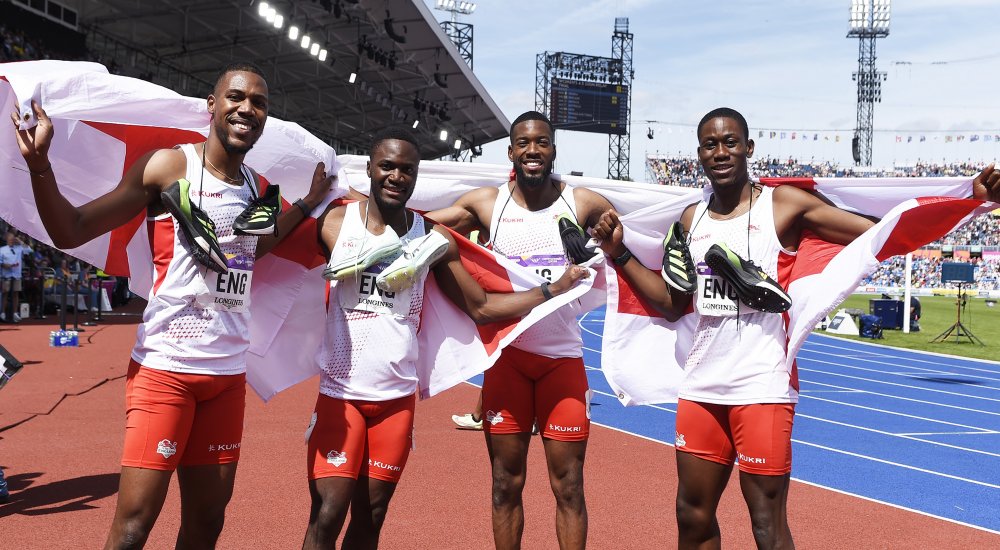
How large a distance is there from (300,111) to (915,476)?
89.9 feet

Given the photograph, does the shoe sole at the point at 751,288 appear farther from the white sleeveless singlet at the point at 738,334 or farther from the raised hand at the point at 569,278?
the raised hand at the point at 569,278

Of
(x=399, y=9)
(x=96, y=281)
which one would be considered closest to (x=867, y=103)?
(x=399, y=9)

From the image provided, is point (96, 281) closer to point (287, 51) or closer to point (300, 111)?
point (287, 51)

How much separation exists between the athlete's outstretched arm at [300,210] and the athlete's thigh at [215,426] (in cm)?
55

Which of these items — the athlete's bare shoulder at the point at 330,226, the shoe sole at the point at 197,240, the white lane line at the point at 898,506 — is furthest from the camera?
the white lane line at the point at 898,506

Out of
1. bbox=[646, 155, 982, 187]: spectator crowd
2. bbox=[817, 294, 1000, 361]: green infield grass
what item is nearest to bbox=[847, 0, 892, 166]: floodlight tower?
bbox=[646, 155, 982, 187]: spectator crowd

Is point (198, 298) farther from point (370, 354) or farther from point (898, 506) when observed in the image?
point (898, 506)

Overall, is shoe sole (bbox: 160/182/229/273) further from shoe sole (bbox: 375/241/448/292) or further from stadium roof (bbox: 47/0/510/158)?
stadium roof (bbox: 47/0/510/158)

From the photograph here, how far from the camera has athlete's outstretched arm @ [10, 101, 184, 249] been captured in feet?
8.73

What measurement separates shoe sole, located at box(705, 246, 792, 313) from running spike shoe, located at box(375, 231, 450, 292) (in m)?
1.13

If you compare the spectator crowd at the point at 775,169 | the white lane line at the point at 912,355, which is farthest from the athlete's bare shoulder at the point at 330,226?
the spectator crowd at the point at 775,169

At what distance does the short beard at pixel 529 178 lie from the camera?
3848mm

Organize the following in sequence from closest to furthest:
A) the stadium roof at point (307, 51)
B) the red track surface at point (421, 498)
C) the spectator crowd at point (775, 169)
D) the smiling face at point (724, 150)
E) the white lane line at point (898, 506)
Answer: the smiling face at point (724, 150), the red track surface at point (421, 498), the white lane line at point (898, 506), the stadium roof at point (307, 51), the spectator crowd at point (775, 169)

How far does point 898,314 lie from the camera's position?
73.9 ft
